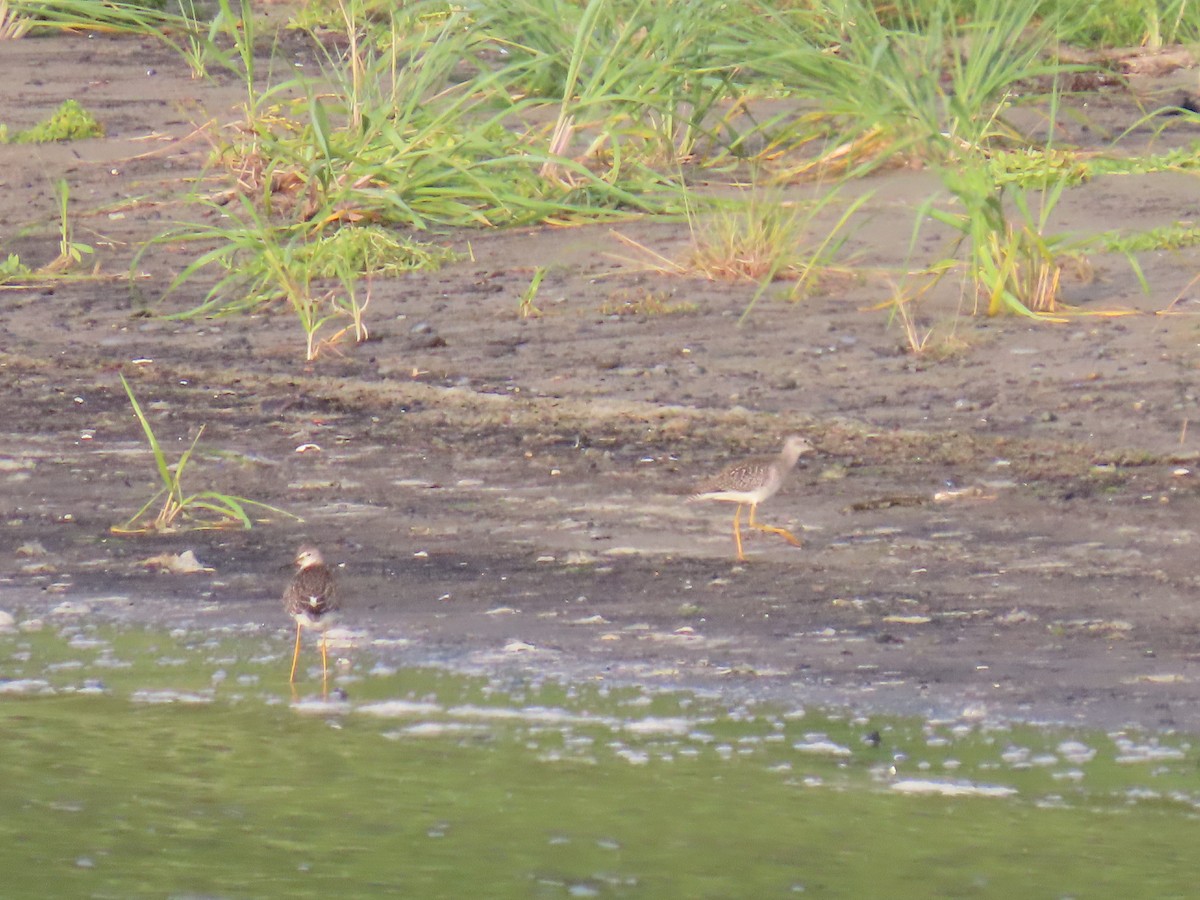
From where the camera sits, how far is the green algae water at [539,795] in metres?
3.99

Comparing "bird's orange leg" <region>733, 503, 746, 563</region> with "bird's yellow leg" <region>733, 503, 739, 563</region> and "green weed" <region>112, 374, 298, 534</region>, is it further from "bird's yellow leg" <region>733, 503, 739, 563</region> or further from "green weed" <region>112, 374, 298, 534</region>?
"green weed" <region>112, 374, 298, 534</region>

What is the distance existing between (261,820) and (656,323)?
16.2ft

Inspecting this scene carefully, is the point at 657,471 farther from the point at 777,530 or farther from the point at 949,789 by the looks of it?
the point at 949,789

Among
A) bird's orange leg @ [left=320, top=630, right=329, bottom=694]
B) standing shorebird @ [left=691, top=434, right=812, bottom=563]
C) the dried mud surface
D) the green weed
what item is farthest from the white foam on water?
the green weed

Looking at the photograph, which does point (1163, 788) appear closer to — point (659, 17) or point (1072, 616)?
point (1072, 616)

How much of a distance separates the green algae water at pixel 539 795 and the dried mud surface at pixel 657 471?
0.30 meters

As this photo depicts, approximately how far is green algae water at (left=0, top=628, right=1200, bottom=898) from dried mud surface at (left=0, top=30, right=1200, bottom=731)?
0.30 metres

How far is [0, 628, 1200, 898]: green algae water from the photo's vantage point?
13.1 feet

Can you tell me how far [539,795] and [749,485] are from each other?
2.03 meters

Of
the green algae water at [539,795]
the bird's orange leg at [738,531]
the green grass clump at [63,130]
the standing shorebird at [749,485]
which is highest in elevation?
the green grass clump at [63,130]

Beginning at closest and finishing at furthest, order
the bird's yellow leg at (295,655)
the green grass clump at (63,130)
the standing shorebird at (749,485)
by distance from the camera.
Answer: the bird's yellow leg at (295,655)
the standing shorebird at (749,485)
the green grass clump at (63,130)

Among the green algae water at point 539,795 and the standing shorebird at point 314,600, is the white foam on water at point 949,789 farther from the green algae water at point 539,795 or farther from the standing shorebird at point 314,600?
the standing shorebird at point 314,600

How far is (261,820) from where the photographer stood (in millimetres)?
4398

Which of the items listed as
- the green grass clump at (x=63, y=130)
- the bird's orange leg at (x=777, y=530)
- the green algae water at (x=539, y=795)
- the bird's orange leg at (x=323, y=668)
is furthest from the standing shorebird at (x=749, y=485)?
the green grass clump at (x=63, y=130)
